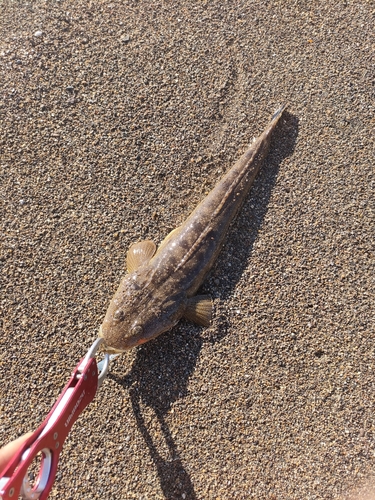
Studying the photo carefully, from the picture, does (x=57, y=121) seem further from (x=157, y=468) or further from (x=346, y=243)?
(x=157, y=468)

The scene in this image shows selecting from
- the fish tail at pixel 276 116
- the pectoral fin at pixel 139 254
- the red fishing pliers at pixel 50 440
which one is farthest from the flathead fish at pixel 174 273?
the fish tail at pixel 276 116

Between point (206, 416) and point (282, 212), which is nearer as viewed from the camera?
point (206, 416)

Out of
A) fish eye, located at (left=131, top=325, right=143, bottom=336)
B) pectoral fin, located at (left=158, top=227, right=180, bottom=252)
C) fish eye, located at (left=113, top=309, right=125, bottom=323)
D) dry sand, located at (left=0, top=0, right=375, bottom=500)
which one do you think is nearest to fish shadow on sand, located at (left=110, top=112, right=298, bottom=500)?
dry sand, located at (left=0, top=0, right=375, bottom=500)

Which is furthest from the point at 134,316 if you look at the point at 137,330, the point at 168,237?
the point at 168,237

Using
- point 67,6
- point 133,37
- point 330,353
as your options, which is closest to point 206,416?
point 330,353

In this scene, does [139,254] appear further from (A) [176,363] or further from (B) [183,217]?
(A) [176,363]

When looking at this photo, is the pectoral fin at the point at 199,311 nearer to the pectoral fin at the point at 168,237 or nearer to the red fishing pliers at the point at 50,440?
the pectoral fin at the point at 168,237
